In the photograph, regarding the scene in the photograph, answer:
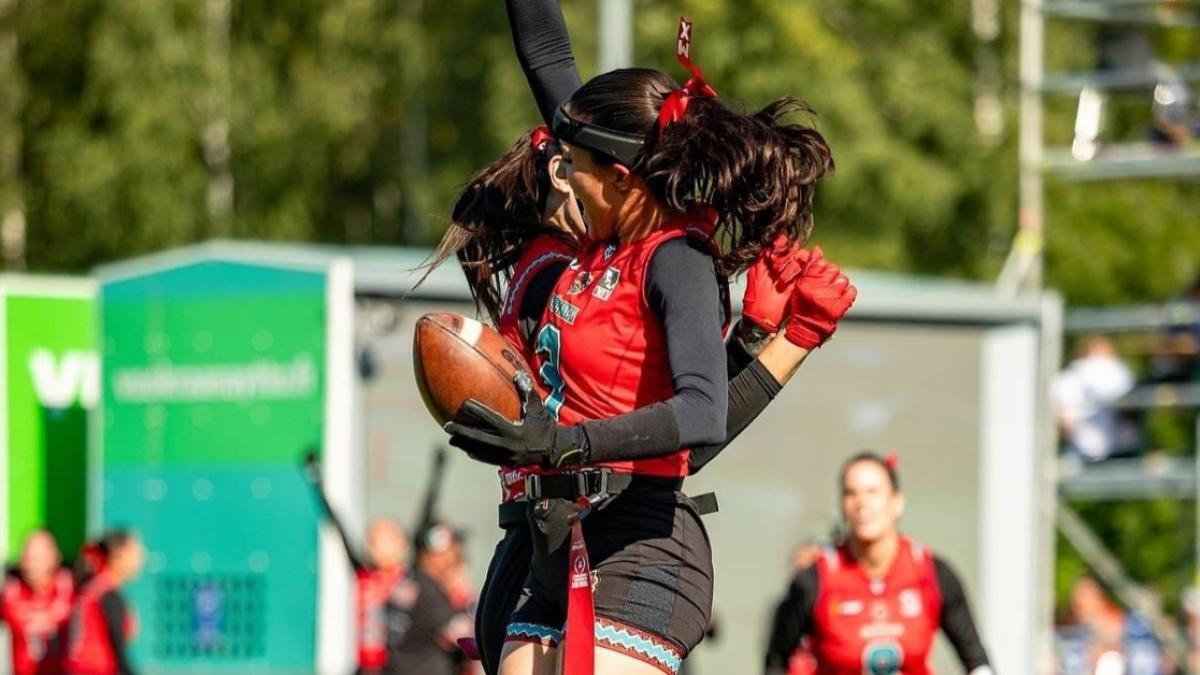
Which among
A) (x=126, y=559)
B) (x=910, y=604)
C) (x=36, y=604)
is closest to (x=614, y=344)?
(x=910, y=604)

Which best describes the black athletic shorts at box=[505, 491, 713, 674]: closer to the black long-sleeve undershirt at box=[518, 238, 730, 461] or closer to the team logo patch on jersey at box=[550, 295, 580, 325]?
the black long-sleeve undershirt at box=[518, 238, 730, 461]

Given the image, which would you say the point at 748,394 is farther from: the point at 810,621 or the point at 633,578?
the point at 810,621

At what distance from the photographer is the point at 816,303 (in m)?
5.02

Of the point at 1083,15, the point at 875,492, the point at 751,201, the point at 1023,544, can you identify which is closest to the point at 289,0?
the point at 1083,15

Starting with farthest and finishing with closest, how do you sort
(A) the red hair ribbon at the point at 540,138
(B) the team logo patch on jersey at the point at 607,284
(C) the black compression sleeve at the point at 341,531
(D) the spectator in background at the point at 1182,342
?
(D) the spectator in background at the point at 1182,342
(C) the black compression sleeve at the point at 341,531
(A) the red hair ribbon at the point at 540,138
(B) the team logo patch on jersey at the point at 607,284

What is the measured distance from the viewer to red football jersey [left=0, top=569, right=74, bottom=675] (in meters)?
14.0

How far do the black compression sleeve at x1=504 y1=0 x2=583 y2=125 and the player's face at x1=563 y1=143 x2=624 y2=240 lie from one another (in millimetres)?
439

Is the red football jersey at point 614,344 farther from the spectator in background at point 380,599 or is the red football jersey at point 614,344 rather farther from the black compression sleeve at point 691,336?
the spectator in background at point 380,599

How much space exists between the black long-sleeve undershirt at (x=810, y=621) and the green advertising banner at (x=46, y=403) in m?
8.57

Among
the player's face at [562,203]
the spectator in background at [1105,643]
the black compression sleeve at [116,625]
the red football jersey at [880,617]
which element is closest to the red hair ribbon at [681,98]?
the player's face at [562,203]

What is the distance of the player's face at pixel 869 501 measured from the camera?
8391 mm

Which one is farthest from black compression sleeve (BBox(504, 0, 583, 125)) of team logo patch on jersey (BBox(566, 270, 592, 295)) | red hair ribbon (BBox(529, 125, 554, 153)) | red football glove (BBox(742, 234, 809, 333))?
red football glove (BBox(742, 234, 809, 333))

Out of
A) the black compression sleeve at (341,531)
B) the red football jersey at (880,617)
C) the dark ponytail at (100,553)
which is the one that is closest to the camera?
the red football jersey at (880,617)

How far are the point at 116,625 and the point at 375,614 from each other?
5.52 feet
